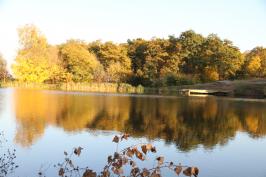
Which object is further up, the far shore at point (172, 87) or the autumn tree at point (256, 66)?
the autumn tree at point (256, 66)

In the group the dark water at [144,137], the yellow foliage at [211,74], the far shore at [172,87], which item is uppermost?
the yellow foliage at [211,74]

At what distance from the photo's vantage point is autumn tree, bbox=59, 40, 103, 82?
135ft

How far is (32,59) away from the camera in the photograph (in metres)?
40.0

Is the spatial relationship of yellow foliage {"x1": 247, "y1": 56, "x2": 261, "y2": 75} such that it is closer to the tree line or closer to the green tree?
the tree line

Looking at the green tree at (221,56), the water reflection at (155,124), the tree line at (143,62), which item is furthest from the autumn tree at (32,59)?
the water reflection at (155,124)

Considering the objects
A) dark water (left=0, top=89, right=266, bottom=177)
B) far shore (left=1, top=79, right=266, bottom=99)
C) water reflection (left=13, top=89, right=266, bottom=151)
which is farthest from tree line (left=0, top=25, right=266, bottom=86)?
dark water (left=0, top=89, right=266, bottom=177)

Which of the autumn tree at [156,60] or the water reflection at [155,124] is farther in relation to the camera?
the autumn tree at [156,60]

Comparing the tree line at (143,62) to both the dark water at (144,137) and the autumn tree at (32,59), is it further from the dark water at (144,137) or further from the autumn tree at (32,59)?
the dark water at (144,137)

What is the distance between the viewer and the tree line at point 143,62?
132 feet

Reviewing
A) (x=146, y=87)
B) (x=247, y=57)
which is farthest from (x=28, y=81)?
(x=247, y=57)

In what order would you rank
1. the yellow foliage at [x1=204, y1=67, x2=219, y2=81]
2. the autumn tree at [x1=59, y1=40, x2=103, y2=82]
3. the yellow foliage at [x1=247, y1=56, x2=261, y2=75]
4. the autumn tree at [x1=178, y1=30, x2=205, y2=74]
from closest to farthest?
the autumn tree at [x1=59, y1=40, x2=103, y2=82]
the yellow foliage at [x1=204, y1=67, x2=219, y2=81]
the yellow foliage at [x1=247, y1=56, x2=261, y2=75]
the autumn tree at [x1=178, y1=30, x2=205, y2=74]

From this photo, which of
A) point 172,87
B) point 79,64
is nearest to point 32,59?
point 79,64

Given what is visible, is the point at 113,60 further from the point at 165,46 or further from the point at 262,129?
the point at 262,129

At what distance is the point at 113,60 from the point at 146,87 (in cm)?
537
